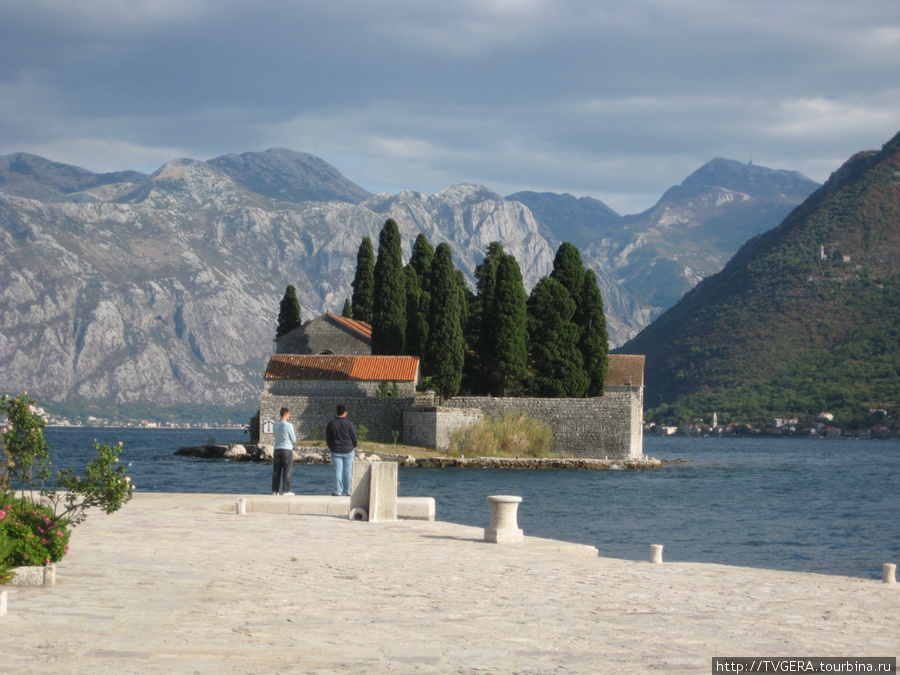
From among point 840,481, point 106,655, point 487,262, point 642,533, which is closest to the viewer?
point 106,655

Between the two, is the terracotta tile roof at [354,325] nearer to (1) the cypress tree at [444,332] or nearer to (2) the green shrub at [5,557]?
(1) the cypress tree at [444,332]

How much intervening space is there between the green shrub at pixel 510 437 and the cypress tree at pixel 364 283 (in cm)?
1427

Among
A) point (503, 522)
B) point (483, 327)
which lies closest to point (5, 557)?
point (503, 522)

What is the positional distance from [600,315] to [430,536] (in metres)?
37.9

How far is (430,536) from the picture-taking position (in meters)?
12.8

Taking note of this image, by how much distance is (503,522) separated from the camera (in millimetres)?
12633

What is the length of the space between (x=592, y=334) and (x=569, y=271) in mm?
3372

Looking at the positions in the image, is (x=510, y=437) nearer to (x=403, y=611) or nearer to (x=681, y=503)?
(x=681, y=503)

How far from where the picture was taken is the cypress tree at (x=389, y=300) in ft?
163

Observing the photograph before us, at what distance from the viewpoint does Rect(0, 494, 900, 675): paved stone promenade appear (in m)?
6.18

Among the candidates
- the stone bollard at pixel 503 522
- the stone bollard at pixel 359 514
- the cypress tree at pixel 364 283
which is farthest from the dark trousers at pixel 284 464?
the cypress tree at pixel 364 283

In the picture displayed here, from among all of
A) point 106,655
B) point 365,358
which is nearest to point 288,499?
point 106,655

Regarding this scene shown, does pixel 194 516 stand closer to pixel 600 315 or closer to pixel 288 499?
pixel 288 499

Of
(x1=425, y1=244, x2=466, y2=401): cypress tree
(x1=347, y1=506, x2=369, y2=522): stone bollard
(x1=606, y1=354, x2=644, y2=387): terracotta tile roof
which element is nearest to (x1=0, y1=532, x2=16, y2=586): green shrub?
(x1=347, y1=506, x2=369, y2=522): stone bollard
